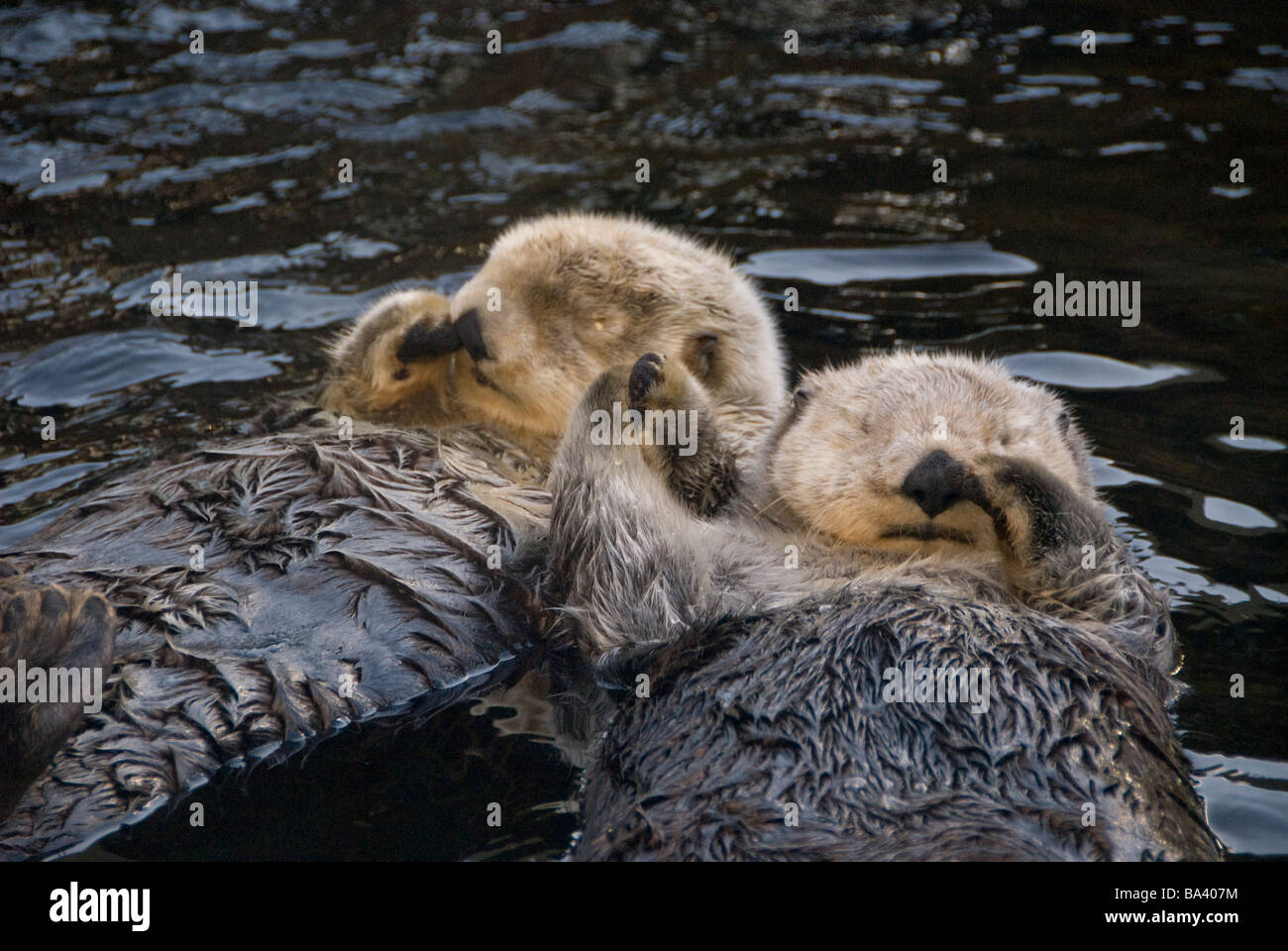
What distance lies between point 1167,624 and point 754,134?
478cm

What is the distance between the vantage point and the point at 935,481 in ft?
9.43

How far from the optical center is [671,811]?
255cm

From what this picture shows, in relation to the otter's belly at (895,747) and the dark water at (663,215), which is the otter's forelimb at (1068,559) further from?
the dark water at (663,215)

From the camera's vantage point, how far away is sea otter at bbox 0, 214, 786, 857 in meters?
2.73

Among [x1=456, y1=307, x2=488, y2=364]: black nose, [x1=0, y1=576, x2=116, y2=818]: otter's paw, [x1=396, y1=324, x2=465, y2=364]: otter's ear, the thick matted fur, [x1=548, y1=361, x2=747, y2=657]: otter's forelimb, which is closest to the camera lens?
[x1=0, y1=576, x2=116, y2=818]: otter's paw

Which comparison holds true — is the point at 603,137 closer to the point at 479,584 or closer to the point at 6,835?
the point at 479,584

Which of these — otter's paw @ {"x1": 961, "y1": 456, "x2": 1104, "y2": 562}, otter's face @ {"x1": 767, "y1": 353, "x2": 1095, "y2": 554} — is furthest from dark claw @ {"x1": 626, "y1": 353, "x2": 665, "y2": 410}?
otter's paw @ {"x1": 961, "y1": 456, "x2": 1104, "y2": 562}

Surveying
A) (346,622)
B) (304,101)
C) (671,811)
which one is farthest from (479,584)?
(304,101)

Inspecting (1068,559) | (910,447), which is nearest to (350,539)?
(910,447)

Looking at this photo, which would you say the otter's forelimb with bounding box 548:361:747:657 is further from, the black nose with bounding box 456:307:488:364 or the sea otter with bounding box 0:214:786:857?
the black nose with bounding box 456:307:488:364

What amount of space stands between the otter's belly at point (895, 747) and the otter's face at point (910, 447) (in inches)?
8.5

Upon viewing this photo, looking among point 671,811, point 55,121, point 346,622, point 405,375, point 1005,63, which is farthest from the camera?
point 1005,63

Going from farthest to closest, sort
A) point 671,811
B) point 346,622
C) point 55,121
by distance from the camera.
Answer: point 55,121 < point 346,622 < point 671,811

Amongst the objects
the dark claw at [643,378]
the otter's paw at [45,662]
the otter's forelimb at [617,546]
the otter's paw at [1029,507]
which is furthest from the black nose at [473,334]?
the otter's paw at [1029,507]
